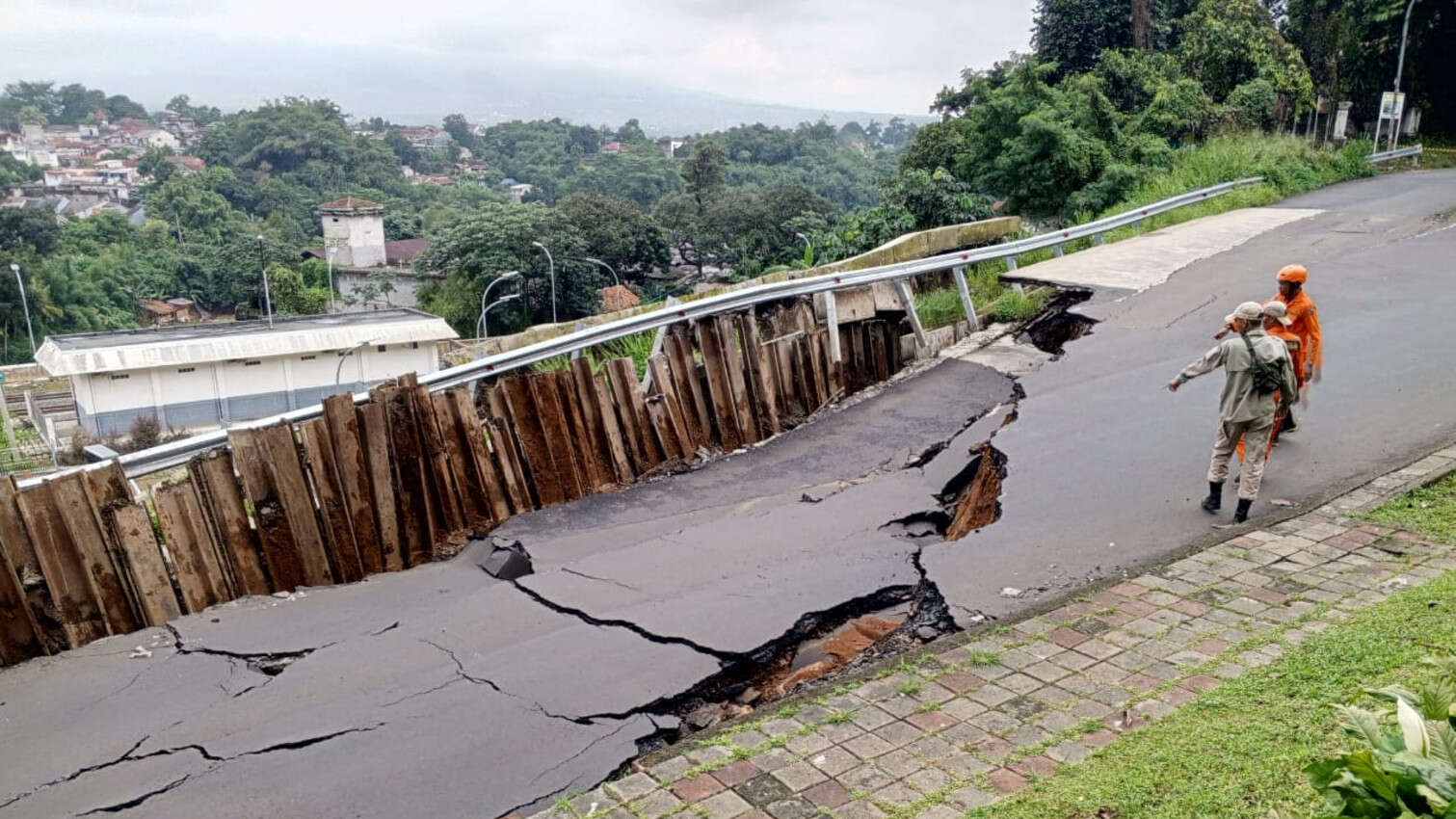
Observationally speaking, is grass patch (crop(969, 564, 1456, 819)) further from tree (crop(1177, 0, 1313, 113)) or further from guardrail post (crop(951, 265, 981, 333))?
tree (crop(1177, 0, 1313, 113))

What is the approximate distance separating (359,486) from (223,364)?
38364 mm

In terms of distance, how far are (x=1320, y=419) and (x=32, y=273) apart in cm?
6660

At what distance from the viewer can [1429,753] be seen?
234 cm

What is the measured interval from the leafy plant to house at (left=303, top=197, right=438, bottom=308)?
245ft

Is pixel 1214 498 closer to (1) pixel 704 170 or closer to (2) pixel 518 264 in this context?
(2) pixel 518 264

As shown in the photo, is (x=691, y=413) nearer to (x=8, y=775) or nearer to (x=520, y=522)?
(x=520, y=522)

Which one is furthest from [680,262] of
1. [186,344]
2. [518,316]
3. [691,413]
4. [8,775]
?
[8,775]

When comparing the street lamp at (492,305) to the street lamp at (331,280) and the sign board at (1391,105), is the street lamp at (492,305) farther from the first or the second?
the sign board at (1391,105)

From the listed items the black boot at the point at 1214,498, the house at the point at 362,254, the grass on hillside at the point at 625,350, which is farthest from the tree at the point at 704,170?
the black boot at the point at 1214,498

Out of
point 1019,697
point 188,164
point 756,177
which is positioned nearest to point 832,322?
point 1019,697

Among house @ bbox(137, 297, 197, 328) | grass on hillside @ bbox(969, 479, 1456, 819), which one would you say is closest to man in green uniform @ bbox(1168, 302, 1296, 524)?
grass on hillside @ bbox(969, 479, 1456, 819)

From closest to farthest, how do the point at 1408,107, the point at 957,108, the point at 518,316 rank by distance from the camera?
the point at 1408,107
the point at 957,108
the point at 518,316

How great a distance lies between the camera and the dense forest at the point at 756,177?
20.8 meters

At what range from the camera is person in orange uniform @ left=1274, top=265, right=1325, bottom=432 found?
26.2 ft
